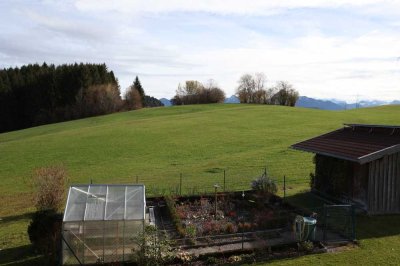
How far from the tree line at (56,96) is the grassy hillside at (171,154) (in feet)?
114

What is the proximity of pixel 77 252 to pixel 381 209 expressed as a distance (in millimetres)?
14073

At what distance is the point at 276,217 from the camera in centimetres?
1797

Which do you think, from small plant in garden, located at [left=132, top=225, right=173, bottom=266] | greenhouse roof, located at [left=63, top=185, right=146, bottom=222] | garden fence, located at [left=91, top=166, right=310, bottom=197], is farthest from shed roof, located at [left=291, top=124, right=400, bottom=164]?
greenhouse roof, located at [left=63, top=185, right=146, bottom=222]

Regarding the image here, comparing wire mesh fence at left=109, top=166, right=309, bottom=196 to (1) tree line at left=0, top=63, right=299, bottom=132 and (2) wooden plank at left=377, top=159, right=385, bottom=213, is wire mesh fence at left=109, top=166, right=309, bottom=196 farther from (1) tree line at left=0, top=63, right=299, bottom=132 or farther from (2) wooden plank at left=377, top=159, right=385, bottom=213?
(1) tree line at left=0, top=63, right=299, bottom=132

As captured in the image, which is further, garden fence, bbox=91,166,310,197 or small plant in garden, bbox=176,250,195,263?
garden fence, bbox=91,166,310,197

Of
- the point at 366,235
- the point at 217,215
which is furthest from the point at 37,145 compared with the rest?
the point at 366,235

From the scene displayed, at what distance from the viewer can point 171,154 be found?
39.2 m

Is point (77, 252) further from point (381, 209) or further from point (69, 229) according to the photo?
point (381, 209)

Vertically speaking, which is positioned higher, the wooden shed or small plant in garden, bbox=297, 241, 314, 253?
the wooden shed

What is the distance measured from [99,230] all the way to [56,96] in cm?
8795

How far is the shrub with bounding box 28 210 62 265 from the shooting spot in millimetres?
15879

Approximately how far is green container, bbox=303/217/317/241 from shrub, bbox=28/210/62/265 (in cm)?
954

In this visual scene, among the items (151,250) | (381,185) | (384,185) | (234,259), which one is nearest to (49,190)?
(151,250)

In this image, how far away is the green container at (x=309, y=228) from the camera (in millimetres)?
Answer: 15781
